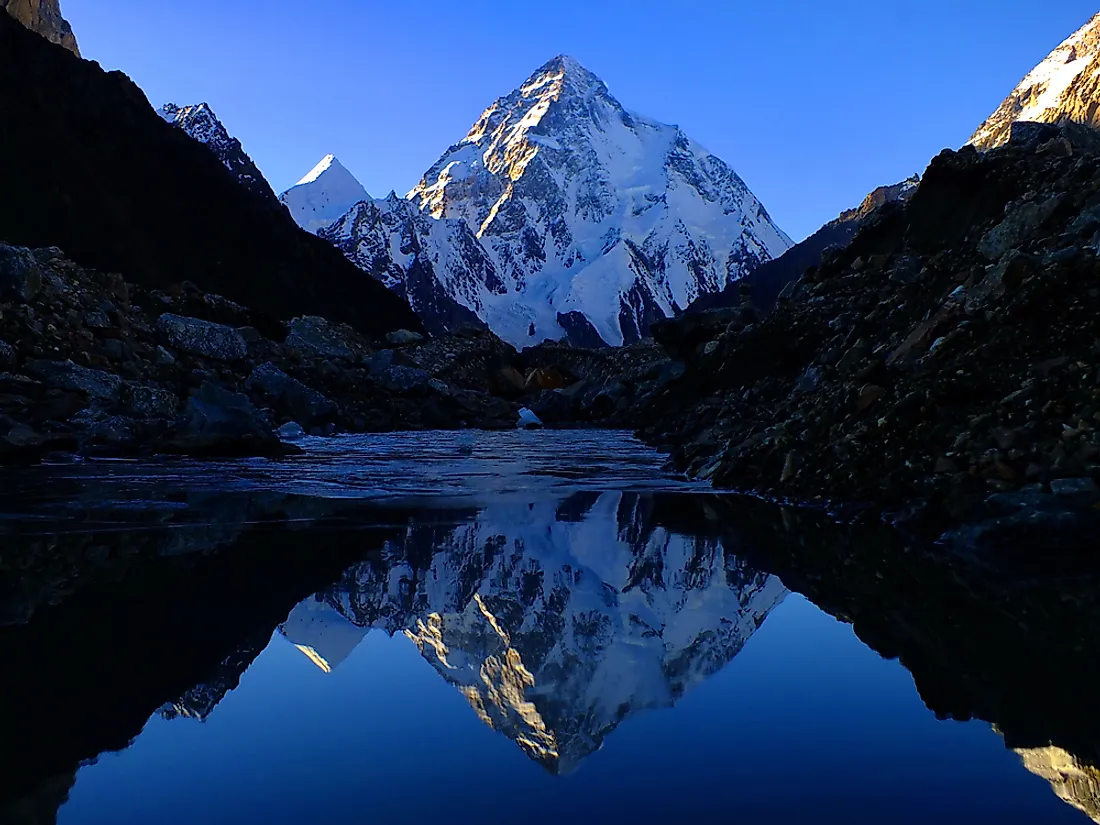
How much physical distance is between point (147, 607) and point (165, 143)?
65.7 m

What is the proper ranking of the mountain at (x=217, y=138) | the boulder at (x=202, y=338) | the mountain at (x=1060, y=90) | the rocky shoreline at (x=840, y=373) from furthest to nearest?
1. the mountain at (x=1060, y=90)
2. the mountain at (x=217, y=138)
3. the boulder at (x=202, y=338)
4. the rocky shoreline at (x=840, y=373)

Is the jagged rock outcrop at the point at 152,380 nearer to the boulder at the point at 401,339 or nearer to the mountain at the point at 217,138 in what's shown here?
the boulder at the point at 401,339

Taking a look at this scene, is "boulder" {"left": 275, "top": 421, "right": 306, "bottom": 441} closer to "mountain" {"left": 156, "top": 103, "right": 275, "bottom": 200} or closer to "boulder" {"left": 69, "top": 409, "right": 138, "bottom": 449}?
"boulder" {"left": 69, "top": 409, "right": 138, "bottom": 449}

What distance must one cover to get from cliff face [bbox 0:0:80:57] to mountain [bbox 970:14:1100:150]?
112610mm

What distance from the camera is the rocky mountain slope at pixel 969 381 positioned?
23.1 feet

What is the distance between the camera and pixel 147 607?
4523 millimetres

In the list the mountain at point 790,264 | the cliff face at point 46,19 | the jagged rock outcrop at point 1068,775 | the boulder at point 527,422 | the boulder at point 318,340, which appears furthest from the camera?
the mountain at point 790,264

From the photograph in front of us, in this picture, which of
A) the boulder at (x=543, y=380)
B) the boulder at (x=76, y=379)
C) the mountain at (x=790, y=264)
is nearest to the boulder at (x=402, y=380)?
the boulder at (x=76, y=379)

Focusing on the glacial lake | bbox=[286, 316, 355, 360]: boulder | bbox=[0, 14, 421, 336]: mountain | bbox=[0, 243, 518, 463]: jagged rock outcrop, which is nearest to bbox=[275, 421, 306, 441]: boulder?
bbox=[0, 243, 518, 463]: jagged rock outcrop

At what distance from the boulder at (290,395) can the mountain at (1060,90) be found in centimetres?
11992

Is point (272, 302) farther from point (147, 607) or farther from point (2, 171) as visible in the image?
point (147, 607)

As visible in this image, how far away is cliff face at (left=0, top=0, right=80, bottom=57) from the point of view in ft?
262

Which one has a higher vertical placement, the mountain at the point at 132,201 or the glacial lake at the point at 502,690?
the mountain at the point at 132,201

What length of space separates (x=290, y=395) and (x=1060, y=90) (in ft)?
562
